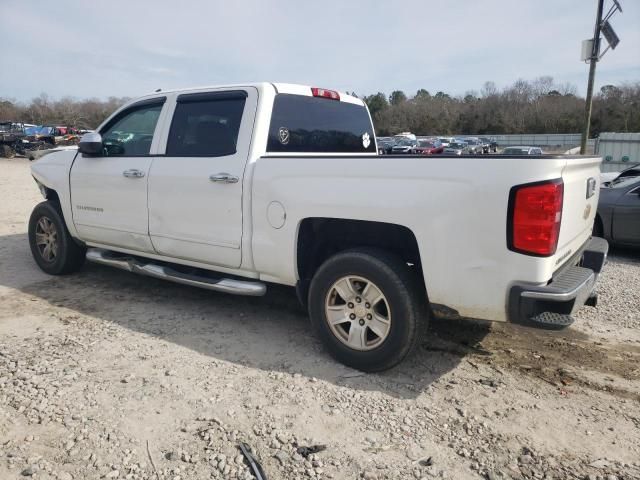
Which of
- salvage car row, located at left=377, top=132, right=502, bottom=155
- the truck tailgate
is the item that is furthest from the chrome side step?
salvage car row, located at left=377, top=132, right=502, bottom=155

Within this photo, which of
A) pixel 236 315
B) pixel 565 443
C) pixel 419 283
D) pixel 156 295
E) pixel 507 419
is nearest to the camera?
pixel 565 443

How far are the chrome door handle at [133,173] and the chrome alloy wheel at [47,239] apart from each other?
5.03 feet

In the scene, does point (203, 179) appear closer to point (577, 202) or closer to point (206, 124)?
point (206, 124)

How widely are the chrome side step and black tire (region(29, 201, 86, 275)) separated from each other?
0.29m

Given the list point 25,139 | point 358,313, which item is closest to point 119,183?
point 358,313

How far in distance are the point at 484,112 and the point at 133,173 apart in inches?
3439

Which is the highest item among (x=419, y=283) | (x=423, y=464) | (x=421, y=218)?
(x=421, y=218)

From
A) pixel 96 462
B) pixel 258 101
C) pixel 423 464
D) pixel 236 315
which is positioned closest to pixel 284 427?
pixel 423 464

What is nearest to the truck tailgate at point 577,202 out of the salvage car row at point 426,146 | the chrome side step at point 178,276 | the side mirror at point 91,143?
the chrome side step at point 178,276

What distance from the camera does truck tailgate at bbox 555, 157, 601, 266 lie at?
2.84m

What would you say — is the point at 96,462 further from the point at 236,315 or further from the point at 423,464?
the point at 236,315

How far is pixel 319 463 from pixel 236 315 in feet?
7.19

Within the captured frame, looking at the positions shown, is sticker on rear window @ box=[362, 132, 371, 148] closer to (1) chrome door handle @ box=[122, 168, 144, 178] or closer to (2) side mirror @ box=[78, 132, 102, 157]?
(1) chrome door handle @ box=[122, 168, 144, 178]

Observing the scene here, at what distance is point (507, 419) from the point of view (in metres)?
2.80
